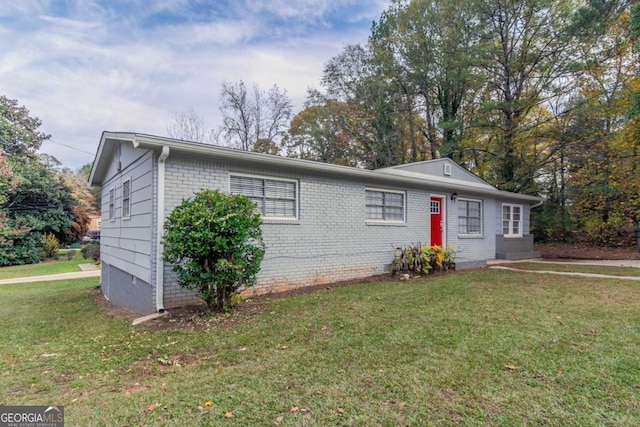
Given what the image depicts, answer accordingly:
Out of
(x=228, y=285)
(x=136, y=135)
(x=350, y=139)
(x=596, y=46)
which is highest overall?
(x=596, y=46)

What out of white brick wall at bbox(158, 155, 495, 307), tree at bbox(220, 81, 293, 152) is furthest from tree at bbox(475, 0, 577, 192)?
tree at bbox(220, 81, 293, 152)

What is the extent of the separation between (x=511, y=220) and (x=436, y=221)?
16.5 feet

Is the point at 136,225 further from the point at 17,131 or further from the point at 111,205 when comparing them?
the point at 17,131

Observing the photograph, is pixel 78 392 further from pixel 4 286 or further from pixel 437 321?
pixel 4 286

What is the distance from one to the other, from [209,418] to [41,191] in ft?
76.6

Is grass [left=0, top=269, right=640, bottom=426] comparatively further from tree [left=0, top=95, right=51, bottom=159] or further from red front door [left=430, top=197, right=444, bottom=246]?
tree [left=0, top=95, right=51, bottom=159]

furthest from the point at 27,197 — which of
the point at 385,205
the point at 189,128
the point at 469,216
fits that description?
the point at 469,216

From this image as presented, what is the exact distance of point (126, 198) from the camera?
23.8ft

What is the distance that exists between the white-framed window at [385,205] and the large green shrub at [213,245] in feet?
13.7

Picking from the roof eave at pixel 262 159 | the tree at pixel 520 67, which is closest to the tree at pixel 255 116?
the tree at pixel 520 67

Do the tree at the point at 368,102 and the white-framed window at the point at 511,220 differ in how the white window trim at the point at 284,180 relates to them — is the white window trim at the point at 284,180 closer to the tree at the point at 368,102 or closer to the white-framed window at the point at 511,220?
the white-framed window at the point at 511,220

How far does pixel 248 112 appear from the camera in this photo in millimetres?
23562

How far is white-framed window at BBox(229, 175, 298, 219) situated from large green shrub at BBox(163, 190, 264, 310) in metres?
1.31

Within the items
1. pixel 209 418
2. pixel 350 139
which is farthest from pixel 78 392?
pixel 350 139
